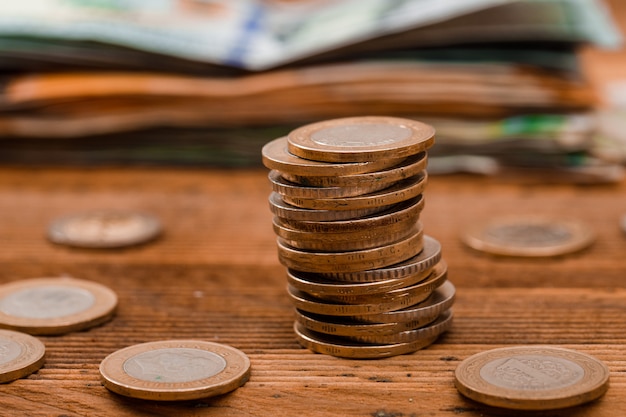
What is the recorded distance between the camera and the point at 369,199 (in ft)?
4.01

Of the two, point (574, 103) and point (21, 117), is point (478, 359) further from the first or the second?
point (21, 117)

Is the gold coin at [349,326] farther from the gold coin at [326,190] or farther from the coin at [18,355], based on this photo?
the coin at [18,355]

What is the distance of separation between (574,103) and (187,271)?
0.90 metres

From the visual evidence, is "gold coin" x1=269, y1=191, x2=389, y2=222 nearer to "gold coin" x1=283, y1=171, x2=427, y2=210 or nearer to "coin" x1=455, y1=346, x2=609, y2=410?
"gold coin" x1=283, y1=171, x2=427, y2=210

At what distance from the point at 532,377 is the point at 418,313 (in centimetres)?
17

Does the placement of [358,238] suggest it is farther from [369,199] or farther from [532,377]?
[532,377]

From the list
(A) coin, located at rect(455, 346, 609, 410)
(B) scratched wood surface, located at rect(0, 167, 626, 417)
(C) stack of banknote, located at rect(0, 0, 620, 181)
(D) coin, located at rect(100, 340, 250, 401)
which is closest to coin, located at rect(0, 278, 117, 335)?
(B) scratched wood surface, located at rect(0, 167, 626, 417)

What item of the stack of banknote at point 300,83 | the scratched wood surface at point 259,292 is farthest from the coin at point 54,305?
the stack of banknote at point 300,83

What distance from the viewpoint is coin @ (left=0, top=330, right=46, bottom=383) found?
122 centimetres

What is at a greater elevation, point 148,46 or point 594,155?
point 148,46

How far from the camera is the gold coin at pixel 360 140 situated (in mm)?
1215

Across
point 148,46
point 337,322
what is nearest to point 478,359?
point 337,322

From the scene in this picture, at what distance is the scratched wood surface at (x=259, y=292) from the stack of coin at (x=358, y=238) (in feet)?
0.11

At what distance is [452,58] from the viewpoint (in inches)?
84.3
